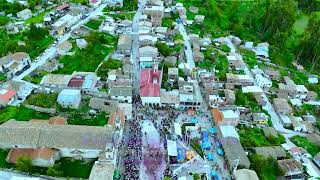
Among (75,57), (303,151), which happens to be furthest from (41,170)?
(303,151)

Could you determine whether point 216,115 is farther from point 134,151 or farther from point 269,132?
point 134,151

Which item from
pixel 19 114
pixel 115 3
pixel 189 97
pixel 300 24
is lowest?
pixel 19 114

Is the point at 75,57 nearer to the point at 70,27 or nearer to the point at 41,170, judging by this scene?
the point at 70,27

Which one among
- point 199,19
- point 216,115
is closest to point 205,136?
point 216,115

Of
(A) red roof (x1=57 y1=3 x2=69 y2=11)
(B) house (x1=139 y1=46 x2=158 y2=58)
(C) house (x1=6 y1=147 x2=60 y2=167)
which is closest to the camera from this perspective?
(C) house (x1=6 y1=147 x2=60 y2=167)

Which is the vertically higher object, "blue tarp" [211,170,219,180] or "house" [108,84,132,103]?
"house" [108,84,132,103]

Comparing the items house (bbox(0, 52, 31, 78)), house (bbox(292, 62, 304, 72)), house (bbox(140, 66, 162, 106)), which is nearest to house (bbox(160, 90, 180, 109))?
house (bbox(140, 66, 162, 106))

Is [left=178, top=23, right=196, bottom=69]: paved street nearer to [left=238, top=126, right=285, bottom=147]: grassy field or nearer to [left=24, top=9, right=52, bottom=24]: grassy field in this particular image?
[left=238, top=126, right=285, bottom=147]: grassy field
